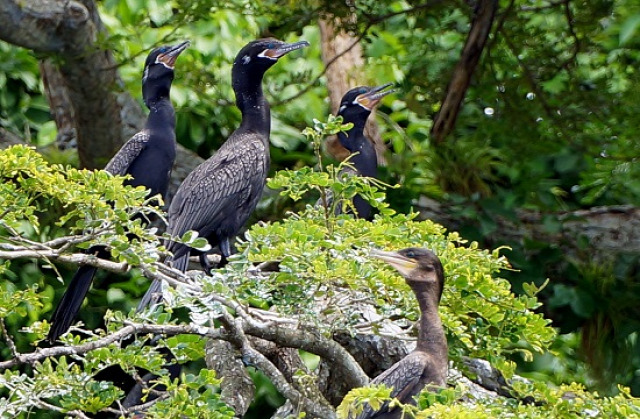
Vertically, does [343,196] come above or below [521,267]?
above

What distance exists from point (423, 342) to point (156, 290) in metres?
1.08

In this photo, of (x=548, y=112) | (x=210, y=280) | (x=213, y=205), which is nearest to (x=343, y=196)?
(x=210, y=280)

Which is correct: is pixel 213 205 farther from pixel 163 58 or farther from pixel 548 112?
pixel 548 112

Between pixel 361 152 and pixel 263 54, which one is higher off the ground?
pixel 263 54

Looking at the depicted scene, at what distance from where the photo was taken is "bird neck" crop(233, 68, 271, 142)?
203 inches

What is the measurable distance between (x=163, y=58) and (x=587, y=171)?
7.19 ft

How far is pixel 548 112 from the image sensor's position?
611 centimetres

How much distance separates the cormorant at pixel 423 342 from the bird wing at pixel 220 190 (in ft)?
4.73

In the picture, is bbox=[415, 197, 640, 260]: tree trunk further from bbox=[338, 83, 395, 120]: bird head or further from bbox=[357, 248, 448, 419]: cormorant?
bbox=[357, 248, 448, 419]: cormorant

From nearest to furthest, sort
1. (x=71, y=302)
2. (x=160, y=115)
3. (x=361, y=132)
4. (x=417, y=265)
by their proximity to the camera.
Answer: (x=417, y=265)
(x=71, y=302)
(x=160, y=115)
(x=361, y=132)

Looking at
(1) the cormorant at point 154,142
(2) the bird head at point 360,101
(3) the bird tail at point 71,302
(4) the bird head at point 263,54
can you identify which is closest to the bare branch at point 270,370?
(3) the bird tail at point 71,302

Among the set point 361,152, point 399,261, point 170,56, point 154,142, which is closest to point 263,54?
point 170,56

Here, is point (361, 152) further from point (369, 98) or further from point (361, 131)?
point (369, 98)

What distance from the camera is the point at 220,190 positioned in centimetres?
487
